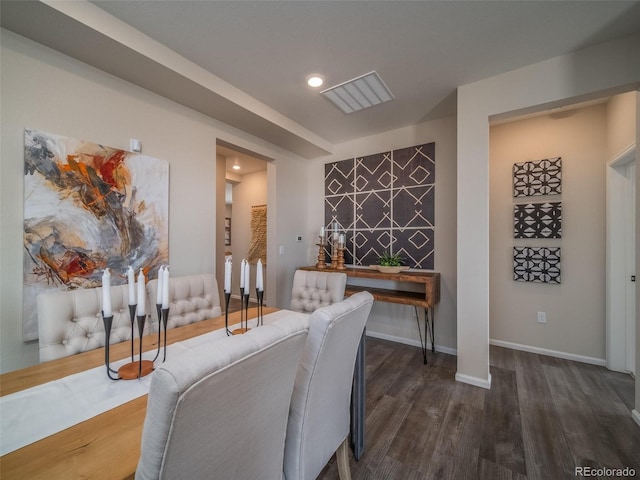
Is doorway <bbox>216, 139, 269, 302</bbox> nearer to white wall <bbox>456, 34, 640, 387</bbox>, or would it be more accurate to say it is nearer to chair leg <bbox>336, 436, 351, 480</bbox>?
white wall <bbox>456, 34, 640, 387</bbox>

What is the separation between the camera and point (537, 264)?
9.50 ft

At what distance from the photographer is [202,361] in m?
0.54

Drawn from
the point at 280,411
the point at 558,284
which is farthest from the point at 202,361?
the point at 558,284

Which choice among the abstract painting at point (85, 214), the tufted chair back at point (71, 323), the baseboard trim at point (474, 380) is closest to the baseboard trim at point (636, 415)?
the baseboard trim at point (474, 380)

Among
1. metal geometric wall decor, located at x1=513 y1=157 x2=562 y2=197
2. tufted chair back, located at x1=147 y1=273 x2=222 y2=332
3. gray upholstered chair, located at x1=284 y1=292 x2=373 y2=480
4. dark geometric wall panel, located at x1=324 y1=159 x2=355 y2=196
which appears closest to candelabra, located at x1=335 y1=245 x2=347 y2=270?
dark geometric wall panel, located at x1=324 y1=159 x2=355 y2=196

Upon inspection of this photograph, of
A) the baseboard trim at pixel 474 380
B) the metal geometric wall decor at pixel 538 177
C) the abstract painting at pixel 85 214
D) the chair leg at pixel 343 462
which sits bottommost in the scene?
the baseboard trim at pixel 474 380

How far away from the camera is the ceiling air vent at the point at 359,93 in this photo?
231 centimetres

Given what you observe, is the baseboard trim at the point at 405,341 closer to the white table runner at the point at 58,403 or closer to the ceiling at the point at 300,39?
the ceiling at the point at 300,39

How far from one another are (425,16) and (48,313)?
2.63 meters

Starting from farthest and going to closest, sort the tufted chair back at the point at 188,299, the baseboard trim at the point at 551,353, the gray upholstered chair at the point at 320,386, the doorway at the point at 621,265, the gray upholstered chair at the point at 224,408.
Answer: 1. the baseboard trim at the point at 551,353
2. the doorway at the point at 621,265
3. the tufted chair back at the point at 188,299
4. the gray upholstered chair at the point at 320,386
5. the gray upholstered chair at the point at 224,408

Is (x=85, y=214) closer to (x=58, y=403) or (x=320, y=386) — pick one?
(x=58, y=403)

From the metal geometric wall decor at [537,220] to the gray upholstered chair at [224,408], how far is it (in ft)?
10.4

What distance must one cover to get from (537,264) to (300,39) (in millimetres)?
3196

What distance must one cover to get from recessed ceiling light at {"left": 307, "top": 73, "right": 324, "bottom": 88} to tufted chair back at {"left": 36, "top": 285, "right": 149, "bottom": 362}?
2117 mm
